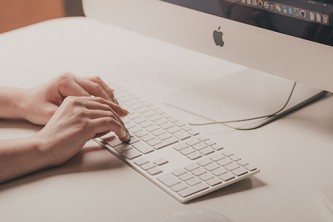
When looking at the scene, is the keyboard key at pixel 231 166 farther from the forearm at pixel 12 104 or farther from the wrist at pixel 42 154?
the forearm at pixel 12 104

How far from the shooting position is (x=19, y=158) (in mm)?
869

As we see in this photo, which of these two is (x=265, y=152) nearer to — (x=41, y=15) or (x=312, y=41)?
(x=312, y=41)

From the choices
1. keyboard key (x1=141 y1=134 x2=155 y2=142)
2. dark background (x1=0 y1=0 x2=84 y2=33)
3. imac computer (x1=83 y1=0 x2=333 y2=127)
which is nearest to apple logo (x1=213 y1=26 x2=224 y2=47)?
imac computer (x1=83 y1=0 x2=333 y2=127)

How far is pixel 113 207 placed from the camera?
798 millimetres

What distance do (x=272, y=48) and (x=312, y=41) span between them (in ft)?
0.26

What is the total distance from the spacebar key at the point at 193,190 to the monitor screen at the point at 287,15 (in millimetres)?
280

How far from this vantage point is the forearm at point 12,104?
1.04m

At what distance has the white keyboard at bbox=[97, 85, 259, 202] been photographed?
826 millimetres

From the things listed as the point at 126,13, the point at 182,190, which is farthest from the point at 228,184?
the point at 126,13

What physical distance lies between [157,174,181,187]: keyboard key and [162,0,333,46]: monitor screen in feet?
0.96

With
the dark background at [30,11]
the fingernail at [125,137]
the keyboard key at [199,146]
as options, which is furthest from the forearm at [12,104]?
the dark background at [30,11]

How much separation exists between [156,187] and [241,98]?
32cm

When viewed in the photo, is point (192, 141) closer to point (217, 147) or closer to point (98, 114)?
point (217, 147)

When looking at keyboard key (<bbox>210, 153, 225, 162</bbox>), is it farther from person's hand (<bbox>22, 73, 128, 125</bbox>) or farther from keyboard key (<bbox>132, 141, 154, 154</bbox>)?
person's hand (<bbox>22, 73, 128, 125</bbox>)
